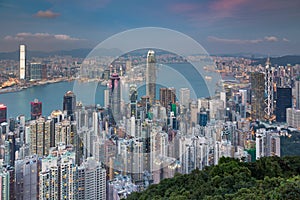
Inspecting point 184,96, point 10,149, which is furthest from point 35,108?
point 184,96

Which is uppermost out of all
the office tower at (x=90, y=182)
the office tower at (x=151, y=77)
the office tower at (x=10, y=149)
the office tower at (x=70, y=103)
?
the office tower at (x=151, y=77)

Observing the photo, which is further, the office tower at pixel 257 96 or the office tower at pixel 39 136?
the office tower at pixel 257 96

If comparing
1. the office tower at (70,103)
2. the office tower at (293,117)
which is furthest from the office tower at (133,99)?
the office tower at (293,117)

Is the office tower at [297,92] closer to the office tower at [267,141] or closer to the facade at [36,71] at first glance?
the office tower at [267,141]

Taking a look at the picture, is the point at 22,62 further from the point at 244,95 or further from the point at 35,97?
the point at 244,95

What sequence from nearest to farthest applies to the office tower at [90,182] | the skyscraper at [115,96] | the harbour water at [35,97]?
the skyscraper at [115,96], the office tower at [90,182], the harbour water at [35,97]

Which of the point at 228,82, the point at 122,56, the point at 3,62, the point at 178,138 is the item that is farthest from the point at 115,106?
the point at 3,62
